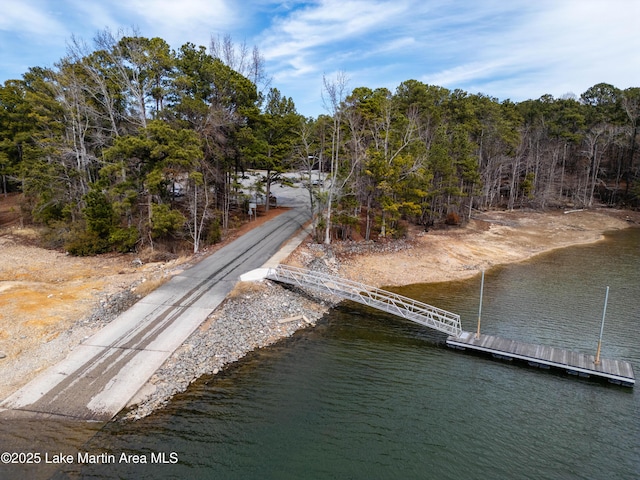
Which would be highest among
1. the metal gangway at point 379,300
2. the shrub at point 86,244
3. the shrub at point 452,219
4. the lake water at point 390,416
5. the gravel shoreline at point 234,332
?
the shrub at point 452,219

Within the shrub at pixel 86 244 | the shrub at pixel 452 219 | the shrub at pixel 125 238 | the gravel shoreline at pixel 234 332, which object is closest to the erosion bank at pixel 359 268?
the gravel shoreline at pixel 234 332

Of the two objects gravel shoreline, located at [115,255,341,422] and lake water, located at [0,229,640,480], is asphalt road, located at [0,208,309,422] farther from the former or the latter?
lake water, located at [0,229,640,480]

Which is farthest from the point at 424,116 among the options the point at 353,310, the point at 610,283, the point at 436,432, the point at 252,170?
the point at 436,432

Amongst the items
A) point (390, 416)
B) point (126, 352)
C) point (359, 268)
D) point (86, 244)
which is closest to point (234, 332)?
point (126, 352)

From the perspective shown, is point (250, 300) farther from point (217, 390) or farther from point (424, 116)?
point (424, 116)

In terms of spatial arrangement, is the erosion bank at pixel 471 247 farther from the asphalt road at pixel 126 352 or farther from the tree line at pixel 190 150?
the asphalt road at pixel 126 352

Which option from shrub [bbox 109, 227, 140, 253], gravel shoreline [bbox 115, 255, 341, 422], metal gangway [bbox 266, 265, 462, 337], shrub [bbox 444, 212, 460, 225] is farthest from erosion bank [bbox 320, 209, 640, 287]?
shrub [bbox 109, 227, 140, 253]
